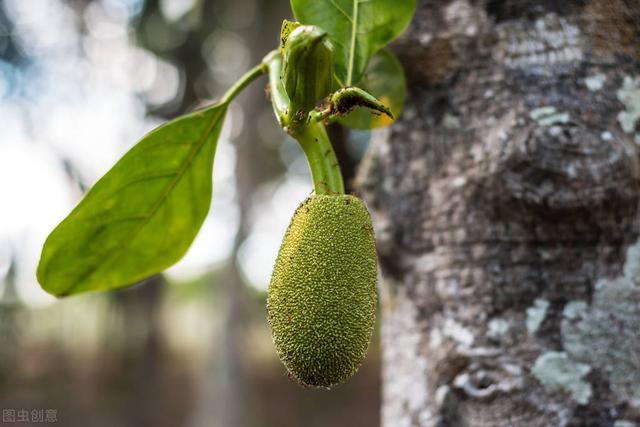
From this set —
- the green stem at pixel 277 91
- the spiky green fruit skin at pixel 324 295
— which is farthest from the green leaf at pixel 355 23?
the spiky green fruit skin at pixel 324 295

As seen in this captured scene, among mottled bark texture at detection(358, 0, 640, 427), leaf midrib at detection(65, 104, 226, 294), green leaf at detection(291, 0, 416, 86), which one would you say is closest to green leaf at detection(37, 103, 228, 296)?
leaf midrib at detection(65, 104, 226, 294)

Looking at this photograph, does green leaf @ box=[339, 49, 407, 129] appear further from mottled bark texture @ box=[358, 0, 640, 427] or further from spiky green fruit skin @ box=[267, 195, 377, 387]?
spiky green fruit skin @ box=[267, 195, 377, 387]

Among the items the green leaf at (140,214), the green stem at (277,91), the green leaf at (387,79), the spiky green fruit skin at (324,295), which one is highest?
the green leaf at (387,79)

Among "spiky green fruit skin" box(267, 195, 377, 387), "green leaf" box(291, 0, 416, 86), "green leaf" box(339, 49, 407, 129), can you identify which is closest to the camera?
"spiky green fruit skin" box(267, 195, 377, 387)

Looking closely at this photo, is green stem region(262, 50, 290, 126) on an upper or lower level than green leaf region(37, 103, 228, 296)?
upper

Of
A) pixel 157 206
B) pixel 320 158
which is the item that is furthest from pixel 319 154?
pixel 157 206

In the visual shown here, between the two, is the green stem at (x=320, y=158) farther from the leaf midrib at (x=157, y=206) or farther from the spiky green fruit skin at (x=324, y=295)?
the leaf midrib at (x=157, y=206)
